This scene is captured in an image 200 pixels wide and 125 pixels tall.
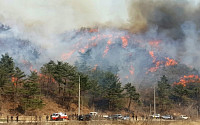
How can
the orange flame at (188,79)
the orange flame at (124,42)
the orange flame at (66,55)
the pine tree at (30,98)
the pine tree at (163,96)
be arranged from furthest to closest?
the orange flame at (124,42) → the orange flame at (66,55) → the orange flame at (188,79) → the pine tree at (163,96) → the pine tree at (30,98)

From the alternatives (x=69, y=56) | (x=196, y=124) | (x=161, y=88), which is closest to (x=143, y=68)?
(x=69, y=56)

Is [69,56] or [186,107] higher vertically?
[69,56]

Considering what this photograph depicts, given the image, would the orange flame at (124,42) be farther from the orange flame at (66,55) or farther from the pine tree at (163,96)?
the pine tree at (163,96)

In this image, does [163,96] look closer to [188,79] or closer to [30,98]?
[188,79]

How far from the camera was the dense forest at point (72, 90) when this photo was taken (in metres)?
63.7

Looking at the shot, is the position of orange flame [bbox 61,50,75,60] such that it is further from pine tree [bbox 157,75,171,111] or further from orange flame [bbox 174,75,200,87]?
pine tree [bbox 157,75,171,111]

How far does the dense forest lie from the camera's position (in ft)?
209

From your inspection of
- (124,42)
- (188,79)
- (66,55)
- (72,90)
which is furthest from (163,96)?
(124,42)

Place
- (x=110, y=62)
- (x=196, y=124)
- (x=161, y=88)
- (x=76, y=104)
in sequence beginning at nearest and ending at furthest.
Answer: (x=196, y=124) → (x=76, y=104) → (x=161, y=88) → (x=110, y=62)

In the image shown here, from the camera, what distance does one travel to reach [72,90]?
71500 millimetres

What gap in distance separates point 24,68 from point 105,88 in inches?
2160

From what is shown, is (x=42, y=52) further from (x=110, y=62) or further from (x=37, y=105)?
(x=37, y=105)

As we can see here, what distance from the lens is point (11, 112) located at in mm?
63031

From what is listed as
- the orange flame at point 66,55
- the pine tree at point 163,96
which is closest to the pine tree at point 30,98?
the pine tree at point 163,96
